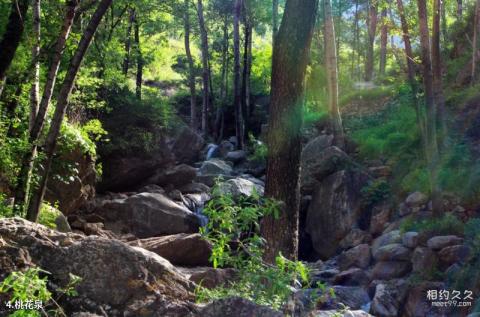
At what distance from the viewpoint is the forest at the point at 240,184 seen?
373 cm

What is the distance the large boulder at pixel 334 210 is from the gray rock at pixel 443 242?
3918 millimetres

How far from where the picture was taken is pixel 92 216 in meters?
14.4

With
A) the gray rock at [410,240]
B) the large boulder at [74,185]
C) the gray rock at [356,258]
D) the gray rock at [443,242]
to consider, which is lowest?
the gray rock at [356,258]

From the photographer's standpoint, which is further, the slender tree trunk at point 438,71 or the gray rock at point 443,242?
the slender tree trunk at point 438,71

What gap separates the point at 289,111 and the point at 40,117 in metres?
3.49

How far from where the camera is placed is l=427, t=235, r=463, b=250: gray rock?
10180 millimetres

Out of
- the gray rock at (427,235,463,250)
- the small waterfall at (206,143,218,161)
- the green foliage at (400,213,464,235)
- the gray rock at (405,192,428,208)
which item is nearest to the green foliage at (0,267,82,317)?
the gray rock at (427,235,463,250)

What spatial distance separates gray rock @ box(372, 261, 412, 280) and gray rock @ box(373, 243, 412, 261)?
0.33 ft

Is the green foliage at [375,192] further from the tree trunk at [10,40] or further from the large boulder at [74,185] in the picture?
the tree trunk at [10,40]

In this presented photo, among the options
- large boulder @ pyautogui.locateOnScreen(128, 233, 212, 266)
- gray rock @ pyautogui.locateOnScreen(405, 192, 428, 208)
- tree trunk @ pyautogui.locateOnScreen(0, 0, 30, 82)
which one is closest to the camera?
tree trunk @ pyautogui.locateOnScreen(0, 0, 30, 82)

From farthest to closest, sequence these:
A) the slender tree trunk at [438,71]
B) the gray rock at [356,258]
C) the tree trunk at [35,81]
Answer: the slender tree trunk at [438,71] < the gray rock at [356,258] < the tree trunk at [35,81]

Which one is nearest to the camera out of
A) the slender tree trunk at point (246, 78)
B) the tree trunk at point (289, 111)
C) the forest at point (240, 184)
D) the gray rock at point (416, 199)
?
the forest at point (240, 184)

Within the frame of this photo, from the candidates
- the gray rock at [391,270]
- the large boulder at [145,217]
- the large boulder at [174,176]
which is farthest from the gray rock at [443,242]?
the large boulder at [174,176]

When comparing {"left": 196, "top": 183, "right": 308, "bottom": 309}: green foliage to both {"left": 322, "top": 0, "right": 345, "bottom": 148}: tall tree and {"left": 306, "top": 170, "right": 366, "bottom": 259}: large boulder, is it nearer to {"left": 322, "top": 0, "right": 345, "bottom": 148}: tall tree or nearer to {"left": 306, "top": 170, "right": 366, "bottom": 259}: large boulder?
{"left": 306, "top": 170, "right": 366, "bottom": 259}: large boulder
